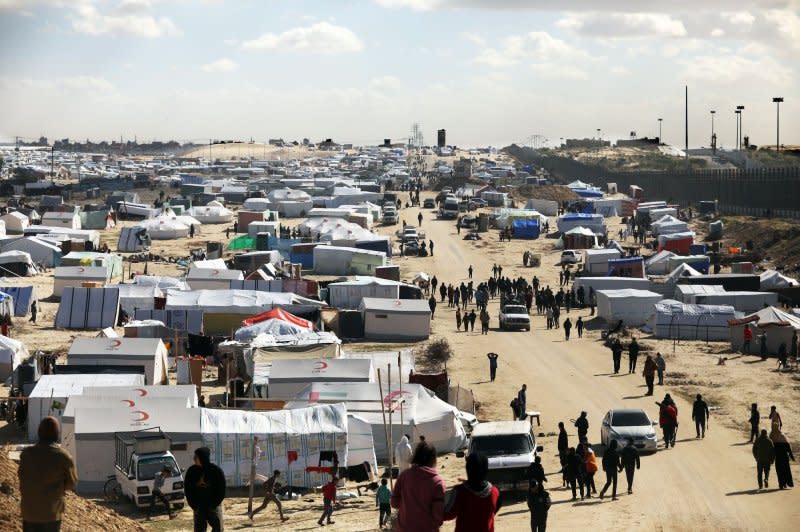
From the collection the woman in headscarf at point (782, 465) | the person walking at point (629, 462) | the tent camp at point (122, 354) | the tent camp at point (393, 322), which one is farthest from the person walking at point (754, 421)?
the tent camp at point (393, 322)

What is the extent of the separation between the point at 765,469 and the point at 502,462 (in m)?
4.33

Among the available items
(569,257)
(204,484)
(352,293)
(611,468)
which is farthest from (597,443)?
(569,257)

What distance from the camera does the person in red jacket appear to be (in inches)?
287

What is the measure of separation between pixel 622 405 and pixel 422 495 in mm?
21428

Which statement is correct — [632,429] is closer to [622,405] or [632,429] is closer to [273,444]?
[622,405]

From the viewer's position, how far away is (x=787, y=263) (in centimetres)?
5922

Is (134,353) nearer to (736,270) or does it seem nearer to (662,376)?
(662,376)

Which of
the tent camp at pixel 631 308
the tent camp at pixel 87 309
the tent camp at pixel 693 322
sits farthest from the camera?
the tent camp at pixel 631 308

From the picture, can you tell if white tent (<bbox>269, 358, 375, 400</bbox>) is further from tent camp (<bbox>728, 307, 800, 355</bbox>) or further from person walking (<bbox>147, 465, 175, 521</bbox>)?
tent camp (<bbox>728, 307, 800, 355</bbox>)

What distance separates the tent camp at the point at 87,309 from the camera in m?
39.4

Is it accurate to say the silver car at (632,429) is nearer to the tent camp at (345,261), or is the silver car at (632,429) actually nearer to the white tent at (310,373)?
the white tent at (310,373)

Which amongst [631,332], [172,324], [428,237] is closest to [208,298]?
[172,324]

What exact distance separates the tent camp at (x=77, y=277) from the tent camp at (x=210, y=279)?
3.58 meters

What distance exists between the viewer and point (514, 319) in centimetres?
Result: 4159
